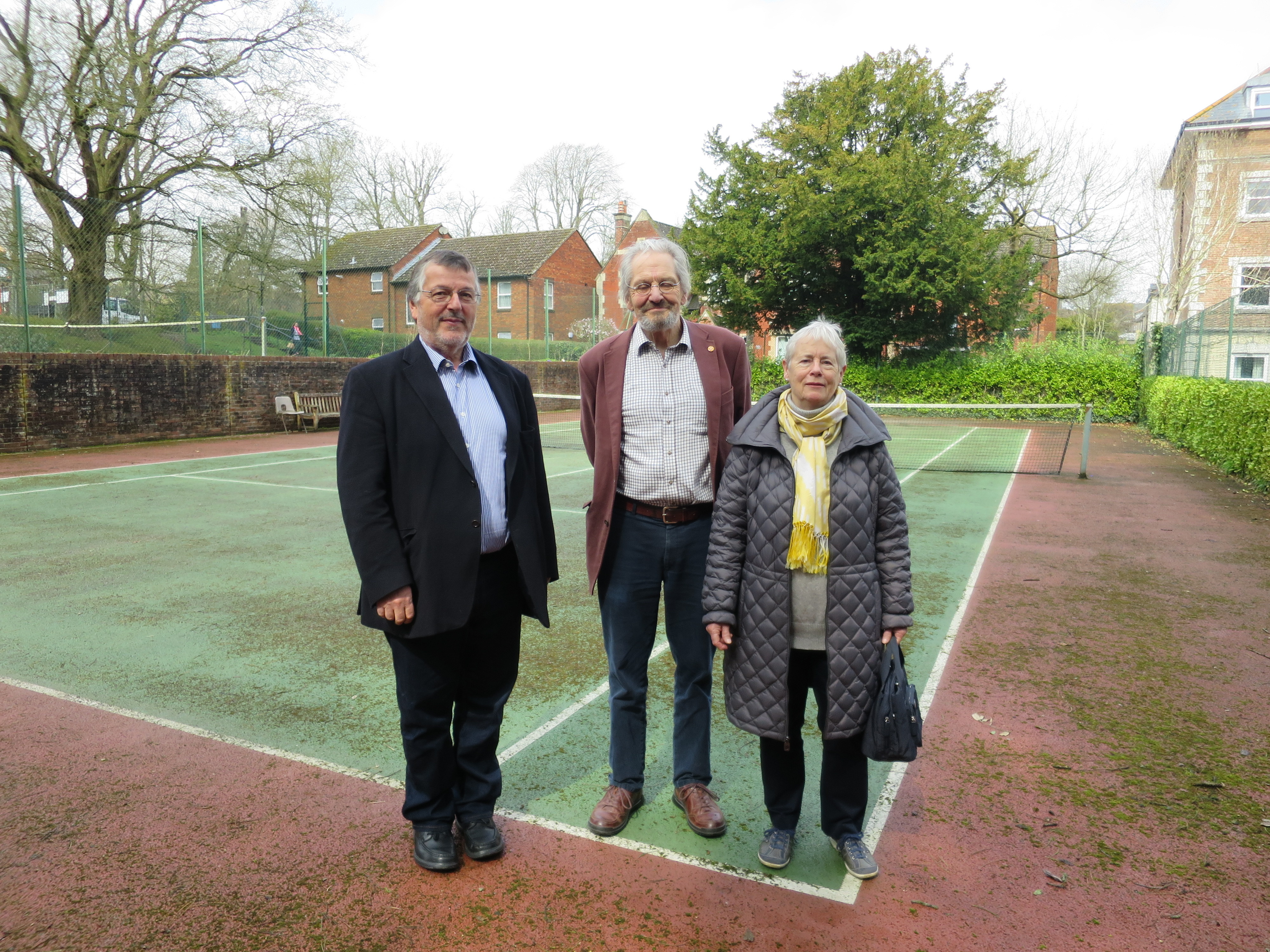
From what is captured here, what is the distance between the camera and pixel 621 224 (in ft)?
159

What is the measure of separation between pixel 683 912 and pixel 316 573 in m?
5.00

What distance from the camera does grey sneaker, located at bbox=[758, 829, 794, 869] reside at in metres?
2.89

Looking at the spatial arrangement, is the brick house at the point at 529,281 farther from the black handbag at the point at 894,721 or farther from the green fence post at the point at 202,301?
the black handbag at the point at 894,721

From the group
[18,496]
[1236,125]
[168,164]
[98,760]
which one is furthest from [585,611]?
[1236,125]

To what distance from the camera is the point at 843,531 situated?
2699 millimetres

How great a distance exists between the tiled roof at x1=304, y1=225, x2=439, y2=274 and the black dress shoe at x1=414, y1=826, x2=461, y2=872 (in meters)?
42.3

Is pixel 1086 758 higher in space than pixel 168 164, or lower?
lower

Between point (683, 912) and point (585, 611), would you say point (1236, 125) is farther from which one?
point (683, 912)

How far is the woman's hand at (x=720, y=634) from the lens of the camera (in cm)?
284

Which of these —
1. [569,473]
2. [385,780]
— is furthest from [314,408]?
[385,780]

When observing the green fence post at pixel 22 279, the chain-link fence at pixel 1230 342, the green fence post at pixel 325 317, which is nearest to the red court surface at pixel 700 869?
the chain-link fence at pixel 1230 342

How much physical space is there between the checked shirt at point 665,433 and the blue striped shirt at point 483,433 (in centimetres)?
43

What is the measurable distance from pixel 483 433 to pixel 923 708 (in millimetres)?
2687

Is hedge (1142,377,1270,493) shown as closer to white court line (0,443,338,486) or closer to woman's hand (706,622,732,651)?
woman's hand (706,622,732,651)
